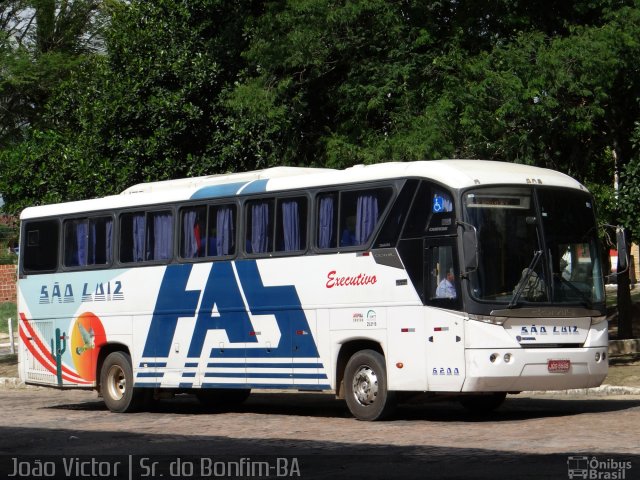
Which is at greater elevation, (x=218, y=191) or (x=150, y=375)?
(x=218, y=191)

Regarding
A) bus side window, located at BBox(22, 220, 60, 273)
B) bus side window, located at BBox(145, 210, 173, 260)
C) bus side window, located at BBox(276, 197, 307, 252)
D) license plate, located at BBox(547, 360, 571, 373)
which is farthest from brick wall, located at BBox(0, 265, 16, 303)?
license plate, located at BBox(547, 360, 571, 373)

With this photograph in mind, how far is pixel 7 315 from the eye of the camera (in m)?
58.0

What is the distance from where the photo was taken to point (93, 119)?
28.7 meters

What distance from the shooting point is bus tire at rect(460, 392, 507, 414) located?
1844 centimetres

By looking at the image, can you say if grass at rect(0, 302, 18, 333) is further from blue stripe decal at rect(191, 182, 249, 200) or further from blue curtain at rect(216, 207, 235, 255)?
blue curtain at rect(216, 207, 235, 255)

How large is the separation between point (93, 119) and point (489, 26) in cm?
915

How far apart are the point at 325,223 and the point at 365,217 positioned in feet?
2.67

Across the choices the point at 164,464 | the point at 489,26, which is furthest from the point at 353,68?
the point at 164,464

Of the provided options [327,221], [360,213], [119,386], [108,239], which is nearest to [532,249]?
[360,213]

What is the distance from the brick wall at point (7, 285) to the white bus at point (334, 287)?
4330cm

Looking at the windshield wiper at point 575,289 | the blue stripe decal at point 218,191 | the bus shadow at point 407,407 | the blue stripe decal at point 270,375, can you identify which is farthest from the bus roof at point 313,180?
the bus shadow at point 407,407

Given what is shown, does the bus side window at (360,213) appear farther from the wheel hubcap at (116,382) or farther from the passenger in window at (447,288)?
the wheel hubcap at (116,382)

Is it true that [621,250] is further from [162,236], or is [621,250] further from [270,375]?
[162,236]

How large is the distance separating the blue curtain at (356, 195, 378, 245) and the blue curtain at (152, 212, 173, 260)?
415 centimetres
